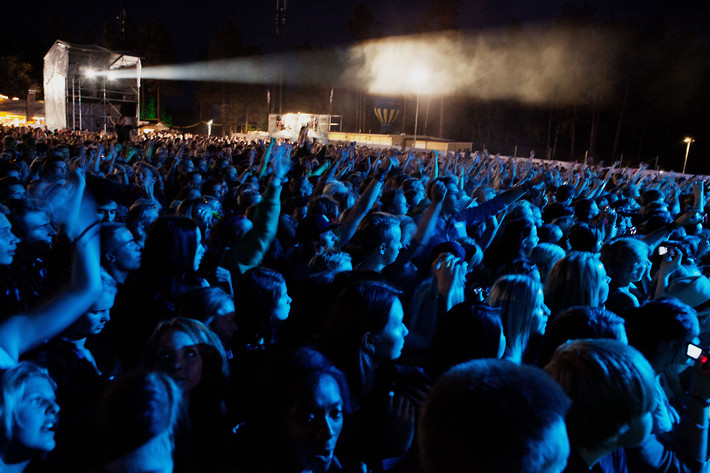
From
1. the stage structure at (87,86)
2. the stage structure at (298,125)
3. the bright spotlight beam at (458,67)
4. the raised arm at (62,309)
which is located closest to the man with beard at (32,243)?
the raised arm at (62,309)

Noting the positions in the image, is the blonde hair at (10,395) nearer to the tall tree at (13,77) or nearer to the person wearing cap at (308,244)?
the person wearing cap at (308,244)

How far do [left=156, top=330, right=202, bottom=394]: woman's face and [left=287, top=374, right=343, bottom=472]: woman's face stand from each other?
0.48 metres

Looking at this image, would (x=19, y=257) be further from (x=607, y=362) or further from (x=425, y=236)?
(x=607, y=362)

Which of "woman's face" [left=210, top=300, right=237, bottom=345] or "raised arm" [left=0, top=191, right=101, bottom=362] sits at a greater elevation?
"raised arm" [left=0, top=191, right=101, bottom=362]

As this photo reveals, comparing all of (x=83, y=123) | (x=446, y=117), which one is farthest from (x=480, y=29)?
(x=83, y=123)

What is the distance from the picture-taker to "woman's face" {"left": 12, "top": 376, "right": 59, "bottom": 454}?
148 centimetres

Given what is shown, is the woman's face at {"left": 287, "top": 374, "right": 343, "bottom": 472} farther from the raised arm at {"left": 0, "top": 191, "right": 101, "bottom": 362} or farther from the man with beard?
the man with beard

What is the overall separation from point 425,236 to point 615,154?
37.1 meters

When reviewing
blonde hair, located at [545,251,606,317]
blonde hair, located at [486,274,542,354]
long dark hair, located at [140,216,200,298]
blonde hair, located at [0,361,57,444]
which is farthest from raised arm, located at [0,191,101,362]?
blonde hair, located at [545,251,606,317]

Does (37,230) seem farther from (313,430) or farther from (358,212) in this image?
(313,430)

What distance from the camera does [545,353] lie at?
7.63 feet

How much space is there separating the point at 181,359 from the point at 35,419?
52cm

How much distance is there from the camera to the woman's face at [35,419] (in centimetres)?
148

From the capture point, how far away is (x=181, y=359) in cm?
193
